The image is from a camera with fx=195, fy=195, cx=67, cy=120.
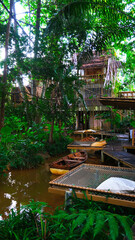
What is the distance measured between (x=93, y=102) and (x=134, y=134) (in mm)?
7832

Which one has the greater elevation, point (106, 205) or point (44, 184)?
point (106, 205)

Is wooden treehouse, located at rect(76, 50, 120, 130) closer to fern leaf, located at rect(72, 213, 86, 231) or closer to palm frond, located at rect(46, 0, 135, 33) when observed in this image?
palm frond, located at rect(46, 0, 135, 33)

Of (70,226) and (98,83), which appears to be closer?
(70,226)

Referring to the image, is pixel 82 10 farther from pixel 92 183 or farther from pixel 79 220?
pixel 79 220

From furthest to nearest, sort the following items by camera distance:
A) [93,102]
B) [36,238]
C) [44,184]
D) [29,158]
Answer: [93,102], [29,158], [44,184], [36,238]

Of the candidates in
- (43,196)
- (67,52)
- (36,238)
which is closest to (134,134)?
(67,52)

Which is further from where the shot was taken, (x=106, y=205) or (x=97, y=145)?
(x=97, y=145)

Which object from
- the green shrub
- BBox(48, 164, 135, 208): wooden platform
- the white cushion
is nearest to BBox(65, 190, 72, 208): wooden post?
Result: BBox(48, 164, 135, 208): wooden platform

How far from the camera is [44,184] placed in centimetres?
623

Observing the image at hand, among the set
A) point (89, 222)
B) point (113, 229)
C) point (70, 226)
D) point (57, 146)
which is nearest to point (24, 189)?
point (70, 226)

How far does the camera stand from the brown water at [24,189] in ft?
15.6

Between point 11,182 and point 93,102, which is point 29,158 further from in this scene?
point 93,102

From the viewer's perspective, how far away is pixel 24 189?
579 centimetres

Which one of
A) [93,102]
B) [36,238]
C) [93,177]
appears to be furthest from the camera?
[93,102]
